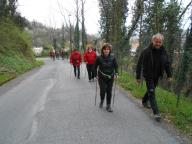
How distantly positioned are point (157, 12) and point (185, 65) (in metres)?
9.85

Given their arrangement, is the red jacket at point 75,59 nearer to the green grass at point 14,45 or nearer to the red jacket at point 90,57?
the red jacket at point 90,57

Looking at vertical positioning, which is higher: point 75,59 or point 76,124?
point 75,59

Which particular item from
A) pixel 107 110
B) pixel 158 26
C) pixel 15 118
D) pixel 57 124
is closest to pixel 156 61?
pixel 107 110

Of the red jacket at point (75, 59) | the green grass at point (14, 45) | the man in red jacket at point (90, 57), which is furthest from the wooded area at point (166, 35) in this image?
the green grass at point (14, 45)

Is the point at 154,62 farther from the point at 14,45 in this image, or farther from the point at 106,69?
the point at 14,45

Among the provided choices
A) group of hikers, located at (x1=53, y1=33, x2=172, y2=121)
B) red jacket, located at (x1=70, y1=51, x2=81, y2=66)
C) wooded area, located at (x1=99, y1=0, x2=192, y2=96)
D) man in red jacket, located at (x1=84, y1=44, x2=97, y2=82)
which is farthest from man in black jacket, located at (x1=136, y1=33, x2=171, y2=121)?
red jacket, located at (x1=70, y1=51, x2=81, y2=66)

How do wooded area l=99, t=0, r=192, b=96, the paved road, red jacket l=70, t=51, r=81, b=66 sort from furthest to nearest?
red jacket l=70, t=51, r=81, b=66 → wooded area l=99, t=0, r=192, b=96 → the paved road

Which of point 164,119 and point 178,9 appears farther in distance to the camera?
point 178,9

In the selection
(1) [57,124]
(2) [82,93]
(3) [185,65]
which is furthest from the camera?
(2) [82,93]

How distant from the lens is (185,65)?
10320mm

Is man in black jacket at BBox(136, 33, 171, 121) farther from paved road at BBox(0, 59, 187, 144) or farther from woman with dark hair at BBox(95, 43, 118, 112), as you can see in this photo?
woman with dark hair at BBox(95, 43, 118, 112)

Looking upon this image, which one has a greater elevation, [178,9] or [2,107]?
[178,9]

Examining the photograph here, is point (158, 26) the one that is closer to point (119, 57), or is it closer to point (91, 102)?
point (119, 57)

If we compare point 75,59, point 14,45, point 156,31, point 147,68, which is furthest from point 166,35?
point 14,45
